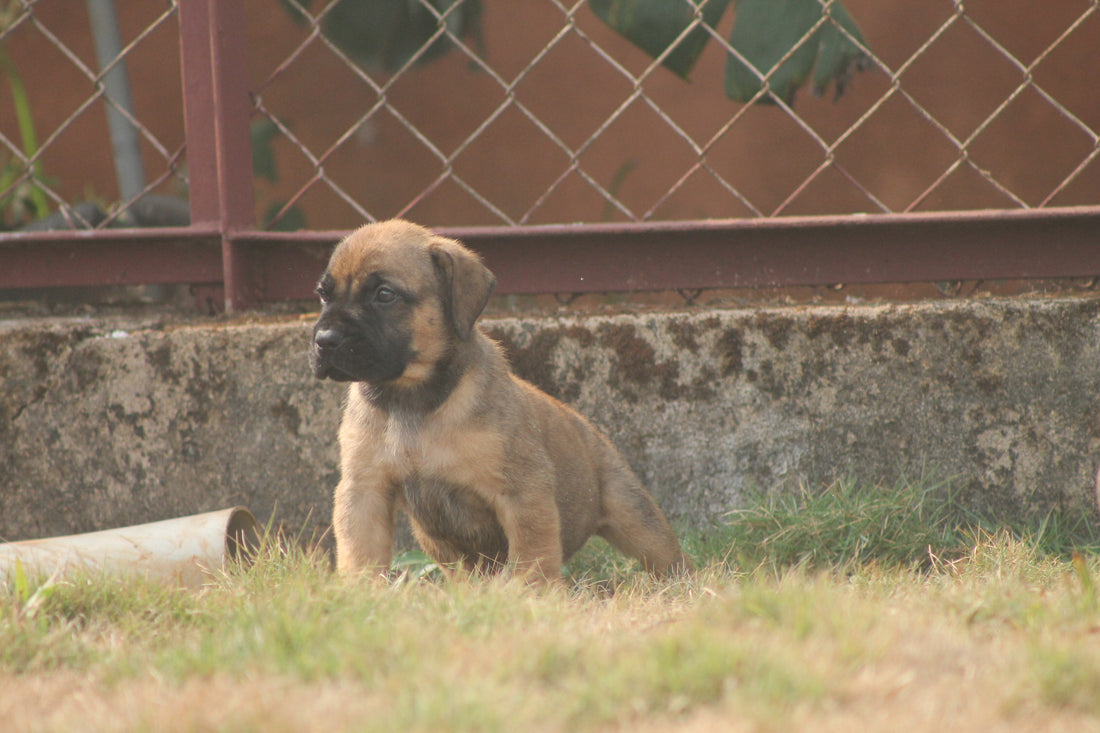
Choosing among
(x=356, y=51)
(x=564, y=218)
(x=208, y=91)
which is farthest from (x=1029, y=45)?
(x=208, y=91)

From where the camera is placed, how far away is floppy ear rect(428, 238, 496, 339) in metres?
3.07

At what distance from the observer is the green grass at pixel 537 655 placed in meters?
1.71

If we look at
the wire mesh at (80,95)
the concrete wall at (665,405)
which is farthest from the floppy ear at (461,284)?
the wire mesh at (80,95)

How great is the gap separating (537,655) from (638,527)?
4.91ft

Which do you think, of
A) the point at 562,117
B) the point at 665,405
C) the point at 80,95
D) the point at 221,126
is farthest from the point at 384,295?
the point at 80,95

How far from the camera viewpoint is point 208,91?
394 cm

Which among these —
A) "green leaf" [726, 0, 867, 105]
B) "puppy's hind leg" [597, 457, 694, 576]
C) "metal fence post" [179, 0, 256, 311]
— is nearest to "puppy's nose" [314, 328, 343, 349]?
"puppy's hind leg" [597, 457, 694, 576]

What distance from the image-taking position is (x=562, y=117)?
735 centimetres

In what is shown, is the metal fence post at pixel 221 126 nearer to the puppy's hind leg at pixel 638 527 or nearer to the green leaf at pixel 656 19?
the puppy's hind leg at pixel 638 527

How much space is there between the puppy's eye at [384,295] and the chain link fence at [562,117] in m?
3.76

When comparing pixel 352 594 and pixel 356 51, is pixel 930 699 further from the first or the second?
pixel 356 51

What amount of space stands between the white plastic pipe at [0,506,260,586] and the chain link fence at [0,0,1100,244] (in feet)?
12.7

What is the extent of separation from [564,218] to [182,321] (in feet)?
12.8

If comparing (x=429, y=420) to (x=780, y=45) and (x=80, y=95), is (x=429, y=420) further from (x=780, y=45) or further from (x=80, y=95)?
(x=80, y=95)
